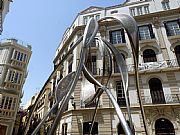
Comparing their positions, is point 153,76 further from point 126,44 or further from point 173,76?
point 126,44

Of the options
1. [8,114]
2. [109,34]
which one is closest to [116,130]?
[109,34]

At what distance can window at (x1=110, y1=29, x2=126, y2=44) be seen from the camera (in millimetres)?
19750

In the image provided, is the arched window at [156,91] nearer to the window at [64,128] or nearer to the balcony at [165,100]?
the balcony at [165,100]

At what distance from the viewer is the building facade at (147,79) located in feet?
48.2

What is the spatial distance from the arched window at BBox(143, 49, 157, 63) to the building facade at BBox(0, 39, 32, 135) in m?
16.9

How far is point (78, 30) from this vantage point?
71.5 feet

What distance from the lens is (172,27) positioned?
18.9 metres

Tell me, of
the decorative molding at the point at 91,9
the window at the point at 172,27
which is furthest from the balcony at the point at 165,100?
the decorative molding at the point at 91,9

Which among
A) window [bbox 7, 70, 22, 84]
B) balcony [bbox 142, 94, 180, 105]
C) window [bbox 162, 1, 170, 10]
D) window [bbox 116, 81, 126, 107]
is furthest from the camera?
window [bbox 7, 70, 22, 84]

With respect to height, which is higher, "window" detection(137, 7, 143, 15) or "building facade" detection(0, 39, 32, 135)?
"window" detection(137, 7, 143, 15)

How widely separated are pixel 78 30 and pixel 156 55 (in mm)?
9652

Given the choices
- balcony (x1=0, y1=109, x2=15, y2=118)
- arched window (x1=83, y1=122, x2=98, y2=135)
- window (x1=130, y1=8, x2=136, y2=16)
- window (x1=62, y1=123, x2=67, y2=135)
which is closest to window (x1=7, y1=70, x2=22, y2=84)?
balcony (x1=0, y1=109, x2=15, y2=118)

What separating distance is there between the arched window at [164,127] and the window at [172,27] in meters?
9.19

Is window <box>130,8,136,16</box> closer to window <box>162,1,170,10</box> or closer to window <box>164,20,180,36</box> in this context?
window <box>162,1,170,10</box>
